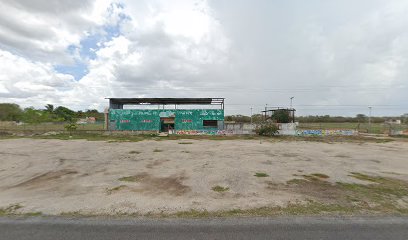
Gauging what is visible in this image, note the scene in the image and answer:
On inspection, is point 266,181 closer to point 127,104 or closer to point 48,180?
point 48,180

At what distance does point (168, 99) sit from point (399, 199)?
121 ft

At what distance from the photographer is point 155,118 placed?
41.8 meters

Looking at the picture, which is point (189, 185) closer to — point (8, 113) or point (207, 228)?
point (207, 228)

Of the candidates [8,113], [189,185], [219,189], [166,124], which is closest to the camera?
[219,189]

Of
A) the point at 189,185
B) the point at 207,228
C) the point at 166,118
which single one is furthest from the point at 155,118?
the point at 207,228

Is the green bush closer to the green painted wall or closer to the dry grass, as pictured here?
the green painted wall

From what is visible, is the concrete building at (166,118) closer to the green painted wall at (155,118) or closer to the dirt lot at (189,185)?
the green painted wall at (155,118)

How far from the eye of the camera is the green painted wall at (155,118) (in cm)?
4166

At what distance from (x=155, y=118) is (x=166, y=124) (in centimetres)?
232

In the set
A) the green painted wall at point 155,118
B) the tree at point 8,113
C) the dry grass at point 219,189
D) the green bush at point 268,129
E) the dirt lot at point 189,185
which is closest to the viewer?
the dirt lot at point 189,185

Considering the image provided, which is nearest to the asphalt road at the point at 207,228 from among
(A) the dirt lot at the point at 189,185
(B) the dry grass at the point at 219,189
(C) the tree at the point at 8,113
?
(A) the dirt lot at the point at 189,185

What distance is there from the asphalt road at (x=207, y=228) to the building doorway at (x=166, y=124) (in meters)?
36.6

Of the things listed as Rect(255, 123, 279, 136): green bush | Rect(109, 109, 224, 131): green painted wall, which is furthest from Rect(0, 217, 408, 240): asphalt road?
Rect(109, 109, 224, 131): green painted wall

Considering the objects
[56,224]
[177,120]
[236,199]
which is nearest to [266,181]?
[236,199]
